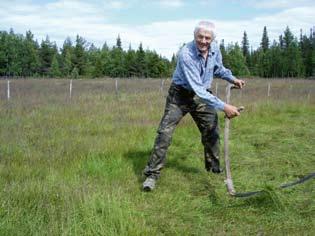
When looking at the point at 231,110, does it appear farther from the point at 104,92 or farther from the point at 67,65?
the point at 67,65

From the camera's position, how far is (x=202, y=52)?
4996 mm

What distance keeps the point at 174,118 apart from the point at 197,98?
39cm

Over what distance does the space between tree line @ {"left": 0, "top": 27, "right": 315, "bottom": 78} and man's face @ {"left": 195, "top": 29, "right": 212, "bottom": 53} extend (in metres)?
68.0

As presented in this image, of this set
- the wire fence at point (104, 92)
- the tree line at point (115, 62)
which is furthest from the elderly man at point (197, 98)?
A: the tree line at point (115, 62)

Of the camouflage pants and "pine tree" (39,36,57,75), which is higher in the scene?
"pine tree" (39,36,57,75)

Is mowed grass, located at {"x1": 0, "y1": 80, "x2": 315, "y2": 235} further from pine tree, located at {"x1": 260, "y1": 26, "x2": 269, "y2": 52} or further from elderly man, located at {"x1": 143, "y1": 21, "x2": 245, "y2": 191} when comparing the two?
pine tree, located at {"x1": 260, "y1": 26, "x2": 269, "y2": 52}

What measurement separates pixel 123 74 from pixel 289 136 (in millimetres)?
69125

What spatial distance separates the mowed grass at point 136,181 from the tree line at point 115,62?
212ft

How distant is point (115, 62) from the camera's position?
3098 inches

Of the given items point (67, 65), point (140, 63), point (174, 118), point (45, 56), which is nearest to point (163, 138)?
point (174, 118)

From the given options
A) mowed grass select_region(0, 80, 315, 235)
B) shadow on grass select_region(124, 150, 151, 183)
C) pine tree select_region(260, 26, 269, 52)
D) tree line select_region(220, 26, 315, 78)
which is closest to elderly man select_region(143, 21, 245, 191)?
mowed grass select_region(0, 80, 315, 235)

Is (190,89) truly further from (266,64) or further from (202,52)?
(266,64)

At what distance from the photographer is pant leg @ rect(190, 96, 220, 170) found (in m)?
5.51

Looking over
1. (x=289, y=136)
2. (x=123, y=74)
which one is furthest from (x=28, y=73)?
(x=289, y=136)
